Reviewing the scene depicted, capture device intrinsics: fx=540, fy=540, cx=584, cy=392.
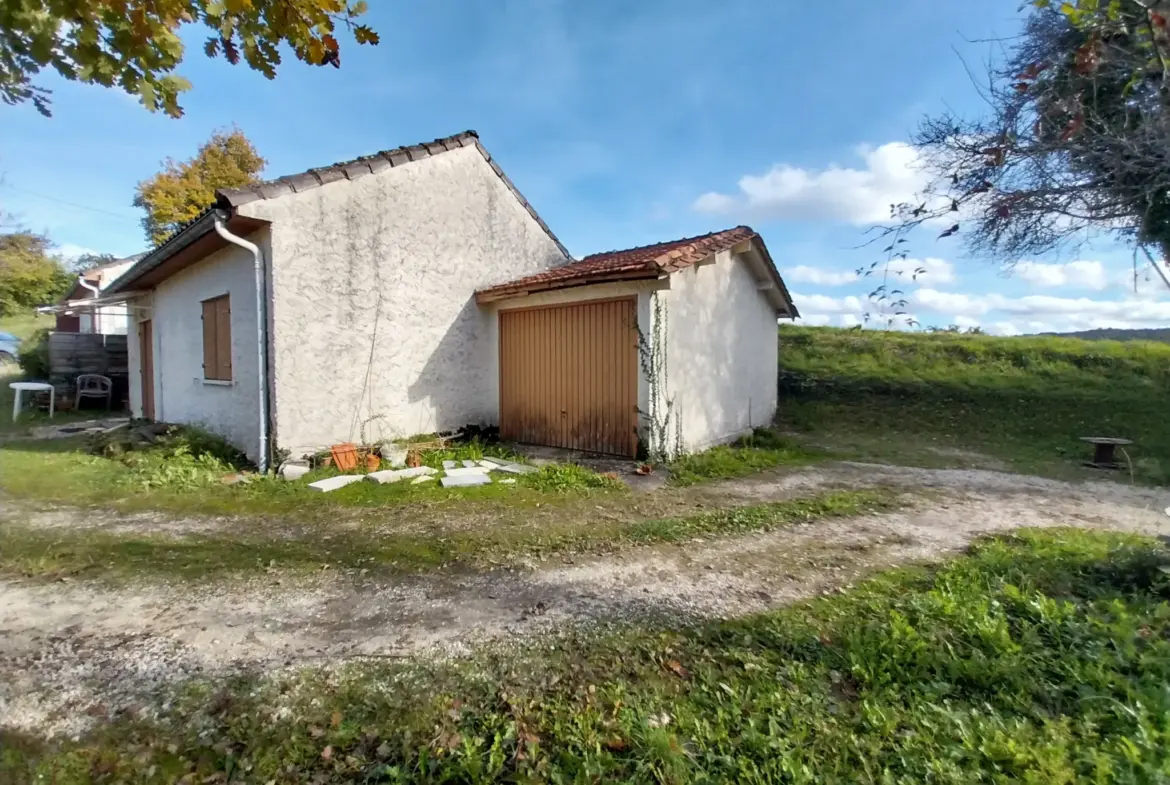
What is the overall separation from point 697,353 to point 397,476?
16.7 feet

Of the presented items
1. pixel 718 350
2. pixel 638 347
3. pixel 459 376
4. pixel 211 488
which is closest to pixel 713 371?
pixel 718 350

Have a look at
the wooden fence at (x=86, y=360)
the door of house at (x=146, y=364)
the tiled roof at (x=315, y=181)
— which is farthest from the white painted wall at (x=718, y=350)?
the wooden fence at (x=86, y=360)

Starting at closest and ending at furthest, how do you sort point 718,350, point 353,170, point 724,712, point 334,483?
point 724,712, point 334,483, point 353,170, point 718,350

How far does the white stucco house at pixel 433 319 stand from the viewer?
7.68 m

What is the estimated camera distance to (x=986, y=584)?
12.6ft

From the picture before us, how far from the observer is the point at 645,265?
7703 millimetres

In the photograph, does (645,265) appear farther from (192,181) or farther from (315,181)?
(192,181)

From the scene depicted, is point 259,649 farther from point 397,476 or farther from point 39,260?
point 39,260

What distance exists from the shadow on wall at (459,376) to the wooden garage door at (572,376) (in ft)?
1.21

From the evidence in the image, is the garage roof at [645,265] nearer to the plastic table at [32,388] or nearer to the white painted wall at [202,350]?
the white painted wall at [202,350]

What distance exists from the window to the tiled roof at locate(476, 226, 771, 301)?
4.03m

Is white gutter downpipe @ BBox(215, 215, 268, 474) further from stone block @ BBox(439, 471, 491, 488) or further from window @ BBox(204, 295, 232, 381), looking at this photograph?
stone block @ BBox(439, 471, 491, 488)

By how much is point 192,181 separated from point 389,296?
90.4ft

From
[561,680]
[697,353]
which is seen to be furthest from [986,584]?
[697,353]
